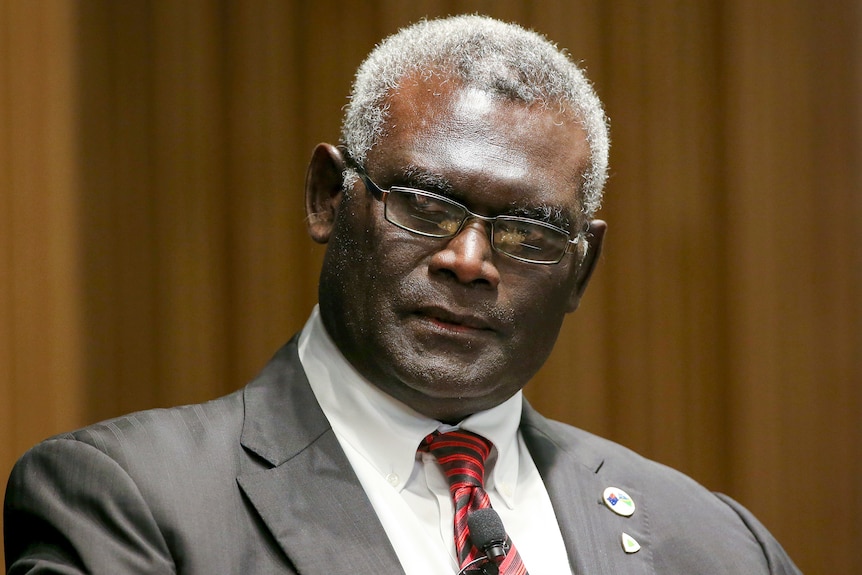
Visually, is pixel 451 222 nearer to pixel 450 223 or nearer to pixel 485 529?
pixel 450 223

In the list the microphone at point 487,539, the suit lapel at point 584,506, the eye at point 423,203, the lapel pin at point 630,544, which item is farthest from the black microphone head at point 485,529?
the eye at point 423,203

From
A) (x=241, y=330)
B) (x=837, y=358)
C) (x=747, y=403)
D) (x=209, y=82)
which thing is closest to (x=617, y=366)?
(x=747, y=403)

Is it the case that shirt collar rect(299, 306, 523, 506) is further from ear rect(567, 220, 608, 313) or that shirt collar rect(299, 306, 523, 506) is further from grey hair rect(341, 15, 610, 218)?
grey hair rect(341, 15, 610, 218)

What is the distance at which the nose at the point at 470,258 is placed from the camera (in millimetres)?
1970

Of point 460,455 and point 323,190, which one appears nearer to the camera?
point 460,455

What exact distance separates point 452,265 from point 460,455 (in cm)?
36

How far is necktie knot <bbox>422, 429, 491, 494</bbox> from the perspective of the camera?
6.72ft

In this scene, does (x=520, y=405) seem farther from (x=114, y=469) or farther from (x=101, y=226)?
(x=101, y=226)

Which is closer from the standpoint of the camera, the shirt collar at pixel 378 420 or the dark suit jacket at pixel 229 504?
the dark suit jacket at pixel 229 504

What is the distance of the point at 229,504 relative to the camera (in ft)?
6.13

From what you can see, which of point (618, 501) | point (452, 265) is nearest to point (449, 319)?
point (452, 265)

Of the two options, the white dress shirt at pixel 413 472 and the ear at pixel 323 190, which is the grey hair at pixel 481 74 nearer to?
the ear at pixel 323 190

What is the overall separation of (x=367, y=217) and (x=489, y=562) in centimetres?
63

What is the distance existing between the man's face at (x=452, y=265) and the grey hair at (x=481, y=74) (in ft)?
0.10
